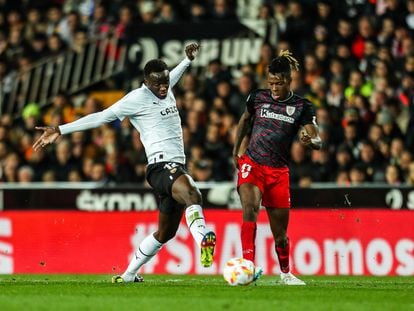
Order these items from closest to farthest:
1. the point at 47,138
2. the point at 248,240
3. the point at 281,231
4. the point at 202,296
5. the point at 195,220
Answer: the point at 202,296 < the point at 195,220 < the point at 47,138 < the point at 248,240 < the point at 281,231

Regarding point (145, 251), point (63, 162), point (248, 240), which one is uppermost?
point (63, 162)

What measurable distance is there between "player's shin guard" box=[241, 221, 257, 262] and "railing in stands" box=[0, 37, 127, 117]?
11.6 metres

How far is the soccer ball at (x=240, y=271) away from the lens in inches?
479

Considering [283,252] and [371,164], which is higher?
[371,164]

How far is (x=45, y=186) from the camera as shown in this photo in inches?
769

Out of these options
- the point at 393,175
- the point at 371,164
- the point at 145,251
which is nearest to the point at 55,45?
the point at 371,164

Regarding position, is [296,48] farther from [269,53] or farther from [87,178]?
[87,178]

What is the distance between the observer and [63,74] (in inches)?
956

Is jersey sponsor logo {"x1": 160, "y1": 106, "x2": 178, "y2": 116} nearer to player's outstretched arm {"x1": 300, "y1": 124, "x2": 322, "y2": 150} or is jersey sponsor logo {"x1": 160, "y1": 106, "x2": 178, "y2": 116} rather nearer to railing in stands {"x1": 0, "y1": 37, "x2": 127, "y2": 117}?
player's outstretched arm {"x1": 300, "y1": 124, "x2": 322, "y2": 150}

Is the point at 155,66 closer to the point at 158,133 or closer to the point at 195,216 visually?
the point at 158,133

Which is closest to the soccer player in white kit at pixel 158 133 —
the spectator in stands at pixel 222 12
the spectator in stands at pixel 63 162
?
the spectator in stands at pixel 63 162

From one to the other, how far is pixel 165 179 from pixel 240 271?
4.59 ft

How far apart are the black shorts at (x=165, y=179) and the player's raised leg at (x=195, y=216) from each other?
0.34 ft

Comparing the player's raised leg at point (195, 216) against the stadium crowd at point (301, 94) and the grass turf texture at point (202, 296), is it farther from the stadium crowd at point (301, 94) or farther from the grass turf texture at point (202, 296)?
the stadium crowd at point (301, 94)
